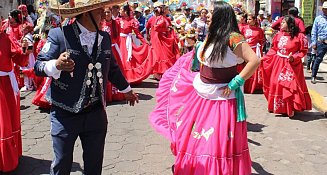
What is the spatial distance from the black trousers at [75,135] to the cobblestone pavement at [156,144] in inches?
51.3

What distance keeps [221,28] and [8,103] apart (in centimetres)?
238

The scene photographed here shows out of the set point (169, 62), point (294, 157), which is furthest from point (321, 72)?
point (294, 157)

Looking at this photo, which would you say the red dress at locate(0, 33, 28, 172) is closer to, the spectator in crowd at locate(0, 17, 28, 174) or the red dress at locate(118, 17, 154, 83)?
the spectator in crowd at locate(0, 17, 28, 174)

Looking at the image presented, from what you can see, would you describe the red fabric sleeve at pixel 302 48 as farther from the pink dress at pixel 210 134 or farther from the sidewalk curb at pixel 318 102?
the pink dress at pixel 210 134

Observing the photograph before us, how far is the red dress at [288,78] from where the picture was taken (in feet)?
21.6

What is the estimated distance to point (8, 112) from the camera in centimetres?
416

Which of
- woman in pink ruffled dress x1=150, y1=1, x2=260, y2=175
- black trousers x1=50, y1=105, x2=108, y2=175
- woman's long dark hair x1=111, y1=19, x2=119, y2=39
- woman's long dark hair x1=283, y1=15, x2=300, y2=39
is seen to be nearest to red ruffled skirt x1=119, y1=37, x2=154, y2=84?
woman's long dark hair x1=111, y1=19, x2=119, y2=39

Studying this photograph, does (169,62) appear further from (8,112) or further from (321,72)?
(8,112)

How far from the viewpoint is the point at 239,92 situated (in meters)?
3.67

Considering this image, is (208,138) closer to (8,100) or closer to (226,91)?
(226,91)

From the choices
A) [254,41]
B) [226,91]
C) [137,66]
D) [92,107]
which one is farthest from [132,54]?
[92,107]

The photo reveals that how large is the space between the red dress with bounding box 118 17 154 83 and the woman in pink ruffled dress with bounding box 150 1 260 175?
524 centimetres

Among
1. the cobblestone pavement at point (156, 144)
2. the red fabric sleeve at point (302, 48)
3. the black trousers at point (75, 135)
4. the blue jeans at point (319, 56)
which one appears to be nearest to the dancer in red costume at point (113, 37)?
the cobblestone pavement at point (156, 144)

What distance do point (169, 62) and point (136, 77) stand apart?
1158 millimetres
